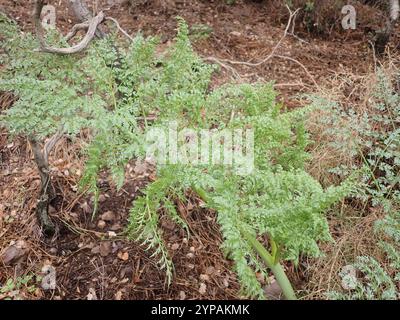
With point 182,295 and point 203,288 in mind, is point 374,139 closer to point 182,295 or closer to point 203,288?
point 203,288

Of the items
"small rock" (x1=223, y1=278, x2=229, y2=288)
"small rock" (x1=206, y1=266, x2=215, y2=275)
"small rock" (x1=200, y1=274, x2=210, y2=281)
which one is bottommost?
"small rock" (x1=223, y1=278, x2=229, y2=288)

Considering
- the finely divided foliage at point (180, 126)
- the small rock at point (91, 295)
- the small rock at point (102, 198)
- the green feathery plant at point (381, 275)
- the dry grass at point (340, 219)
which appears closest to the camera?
the finely divided foliage at point (180, 126)

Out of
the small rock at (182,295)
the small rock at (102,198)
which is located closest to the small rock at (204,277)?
the small rock at (182,295)

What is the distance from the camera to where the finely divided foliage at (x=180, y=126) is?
5.89 feet

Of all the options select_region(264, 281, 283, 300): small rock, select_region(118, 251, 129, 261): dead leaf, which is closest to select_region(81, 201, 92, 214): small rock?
select_region(118, 251, 129, 261): dead leaf

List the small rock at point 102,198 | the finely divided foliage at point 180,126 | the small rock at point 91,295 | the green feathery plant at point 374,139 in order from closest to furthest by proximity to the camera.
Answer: the finely divided foliage at point 180,126, the small rock at point 91,295, the green feathery plant at point 374,139, the small rock at point 102,198

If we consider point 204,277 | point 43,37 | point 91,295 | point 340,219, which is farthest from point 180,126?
point 340,219

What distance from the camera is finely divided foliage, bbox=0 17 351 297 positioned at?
5.89 ft

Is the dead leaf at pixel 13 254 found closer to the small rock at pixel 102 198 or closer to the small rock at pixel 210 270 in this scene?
the small rock at pixel 102 198

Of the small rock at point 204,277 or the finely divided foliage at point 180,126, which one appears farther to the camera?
the small rock at point 204,277

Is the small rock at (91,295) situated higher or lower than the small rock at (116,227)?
lower

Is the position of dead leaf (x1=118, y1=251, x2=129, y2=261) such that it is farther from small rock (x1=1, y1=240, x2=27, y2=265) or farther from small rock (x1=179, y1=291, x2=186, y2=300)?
small rock (x1=1, y1=240, x2=27, y2=265)

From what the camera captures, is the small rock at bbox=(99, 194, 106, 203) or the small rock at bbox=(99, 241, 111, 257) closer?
the small rock at bbox=(99, 241, 111, 257)

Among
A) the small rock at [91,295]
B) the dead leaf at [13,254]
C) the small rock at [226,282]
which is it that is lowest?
the small rock at [91,295]
